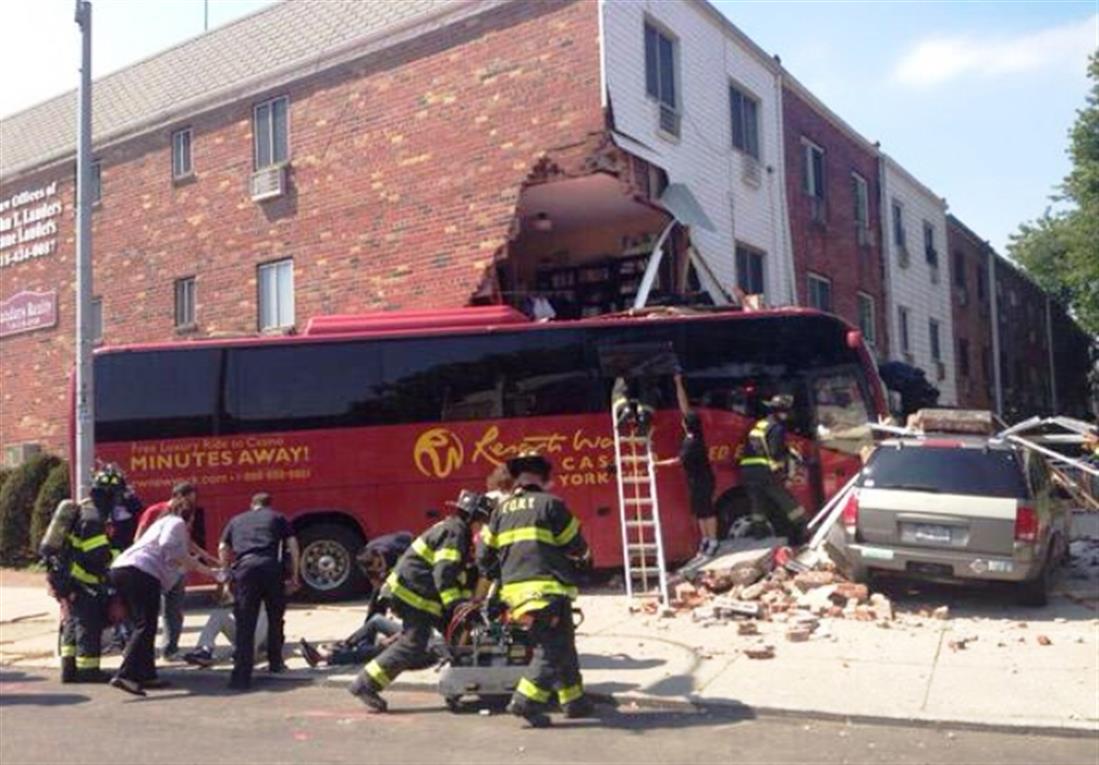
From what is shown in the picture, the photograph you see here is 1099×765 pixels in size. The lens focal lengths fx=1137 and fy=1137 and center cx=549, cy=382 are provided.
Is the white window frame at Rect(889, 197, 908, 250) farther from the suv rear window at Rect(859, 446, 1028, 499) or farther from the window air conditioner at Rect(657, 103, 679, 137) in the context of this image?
the suv rear window at Rect(859, 446, 1028, 499)

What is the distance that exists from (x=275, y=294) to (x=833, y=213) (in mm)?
12029

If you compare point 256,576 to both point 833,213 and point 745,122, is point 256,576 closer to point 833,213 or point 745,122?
point 745,122

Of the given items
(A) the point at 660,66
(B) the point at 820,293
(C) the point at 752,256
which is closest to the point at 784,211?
(C) the point at 752,256

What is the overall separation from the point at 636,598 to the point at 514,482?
177 inches

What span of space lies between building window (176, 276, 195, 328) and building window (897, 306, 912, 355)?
1692cm

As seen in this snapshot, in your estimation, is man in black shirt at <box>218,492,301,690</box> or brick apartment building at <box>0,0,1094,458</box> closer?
man in black shirt at <box>218,492,301,690</box>

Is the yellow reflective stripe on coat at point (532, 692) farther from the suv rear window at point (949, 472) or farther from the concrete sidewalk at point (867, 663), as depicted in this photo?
the suv rear window at point (949, 472)

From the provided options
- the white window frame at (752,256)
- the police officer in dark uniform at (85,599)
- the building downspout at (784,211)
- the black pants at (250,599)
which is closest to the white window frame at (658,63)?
the white window frame at (752,256)

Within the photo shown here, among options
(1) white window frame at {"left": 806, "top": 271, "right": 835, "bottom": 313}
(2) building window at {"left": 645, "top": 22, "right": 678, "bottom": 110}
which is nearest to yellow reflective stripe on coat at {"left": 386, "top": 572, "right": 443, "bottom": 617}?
(2) building window at {"left": 645, "top": 22, "right": 678, "bottom": 110}

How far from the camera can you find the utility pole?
1186 cm

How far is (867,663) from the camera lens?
927 cm

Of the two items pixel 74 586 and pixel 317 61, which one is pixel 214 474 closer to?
pixel 74 586

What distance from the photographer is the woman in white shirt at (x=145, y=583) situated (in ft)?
31.0

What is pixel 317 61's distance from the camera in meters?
19.8
